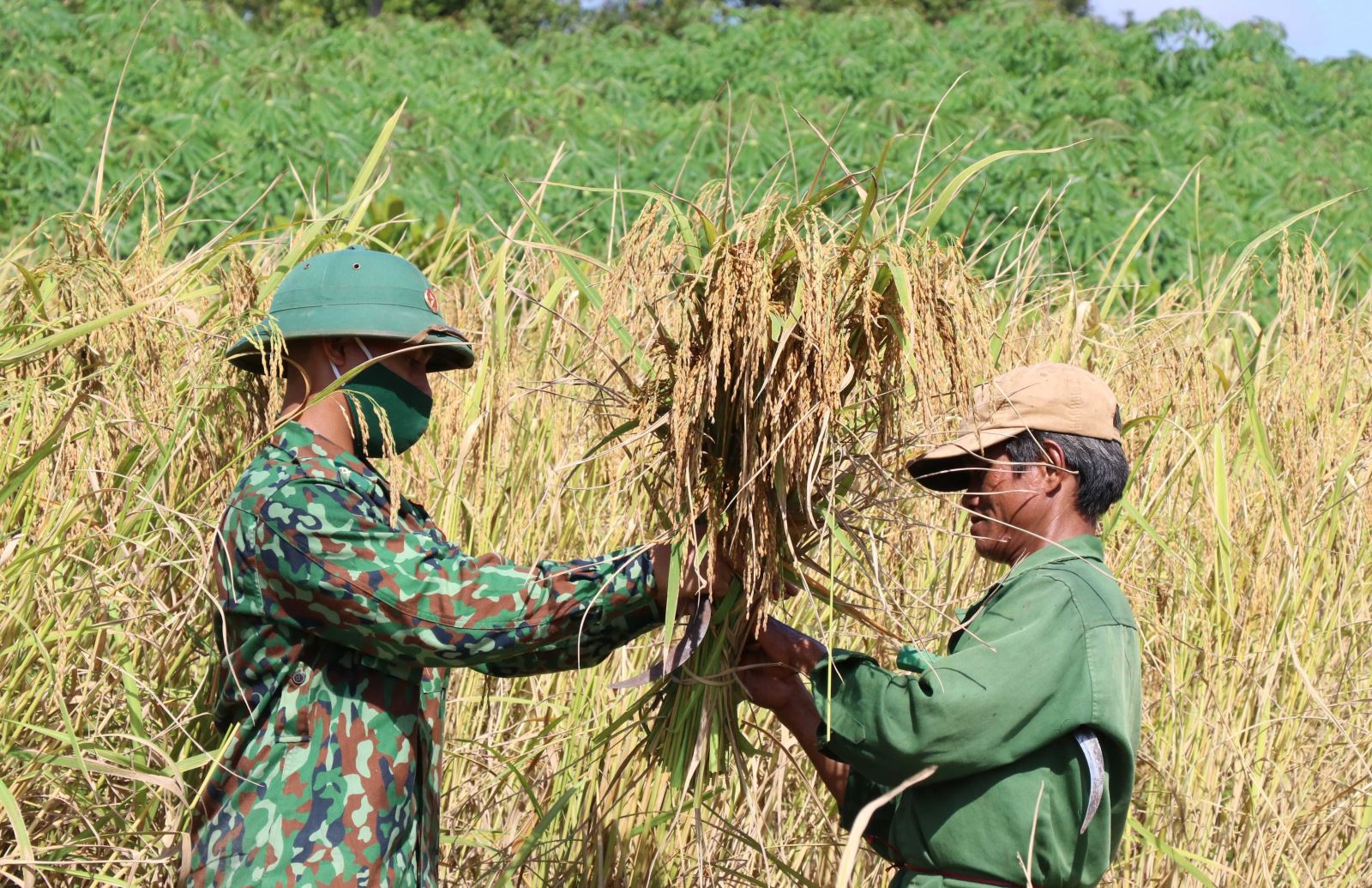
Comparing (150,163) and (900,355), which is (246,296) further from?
(150,163)

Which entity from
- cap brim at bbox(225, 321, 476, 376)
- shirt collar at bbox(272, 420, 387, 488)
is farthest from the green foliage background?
shirt collar at bbox(272, 420, 387, 488)

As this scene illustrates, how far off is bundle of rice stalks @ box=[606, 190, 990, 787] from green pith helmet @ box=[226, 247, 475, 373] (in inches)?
13.5

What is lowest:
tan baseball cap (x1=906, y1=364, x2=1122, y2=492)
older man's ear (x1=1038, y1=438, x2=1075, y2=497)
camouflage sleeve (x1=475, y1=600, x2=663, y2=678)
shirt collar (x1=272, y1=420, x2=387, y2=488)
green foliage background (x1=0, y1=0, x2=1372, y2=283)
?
camouflage sleeve (x1=475, y1=600, x2=663, y2=678)

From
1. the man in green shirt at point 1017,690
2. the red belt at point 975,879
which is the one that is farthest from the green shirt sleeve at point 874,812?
the red belt at point 975,879

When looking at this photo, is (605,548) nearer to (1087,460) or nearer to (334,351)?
(334,351)

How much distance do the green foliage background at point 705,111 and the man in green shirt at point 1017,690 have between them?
4.41 metres

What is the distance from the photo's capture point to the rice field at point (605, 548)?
7.50 ft

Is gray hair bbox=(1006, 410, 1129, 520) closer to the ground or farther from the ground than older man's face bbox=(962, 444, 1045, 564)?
farther from the ground

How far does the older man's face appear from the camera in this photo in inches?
81.0

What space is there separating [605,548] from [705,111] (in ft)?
24.4

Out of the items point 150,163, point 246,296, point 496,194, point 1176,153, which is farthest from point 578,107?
point 246,296

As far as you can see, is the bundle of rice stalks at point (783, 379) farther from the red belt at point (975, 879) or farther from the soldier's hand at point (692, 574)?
the red belt at point (975, 879)

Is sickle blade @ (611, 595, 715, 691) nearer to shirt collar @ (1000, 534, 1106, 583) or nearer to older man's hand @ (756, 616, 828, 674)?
older man's hand @ (756, 616, 828, 674)

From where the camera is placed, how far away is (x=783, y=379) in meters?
1.84
